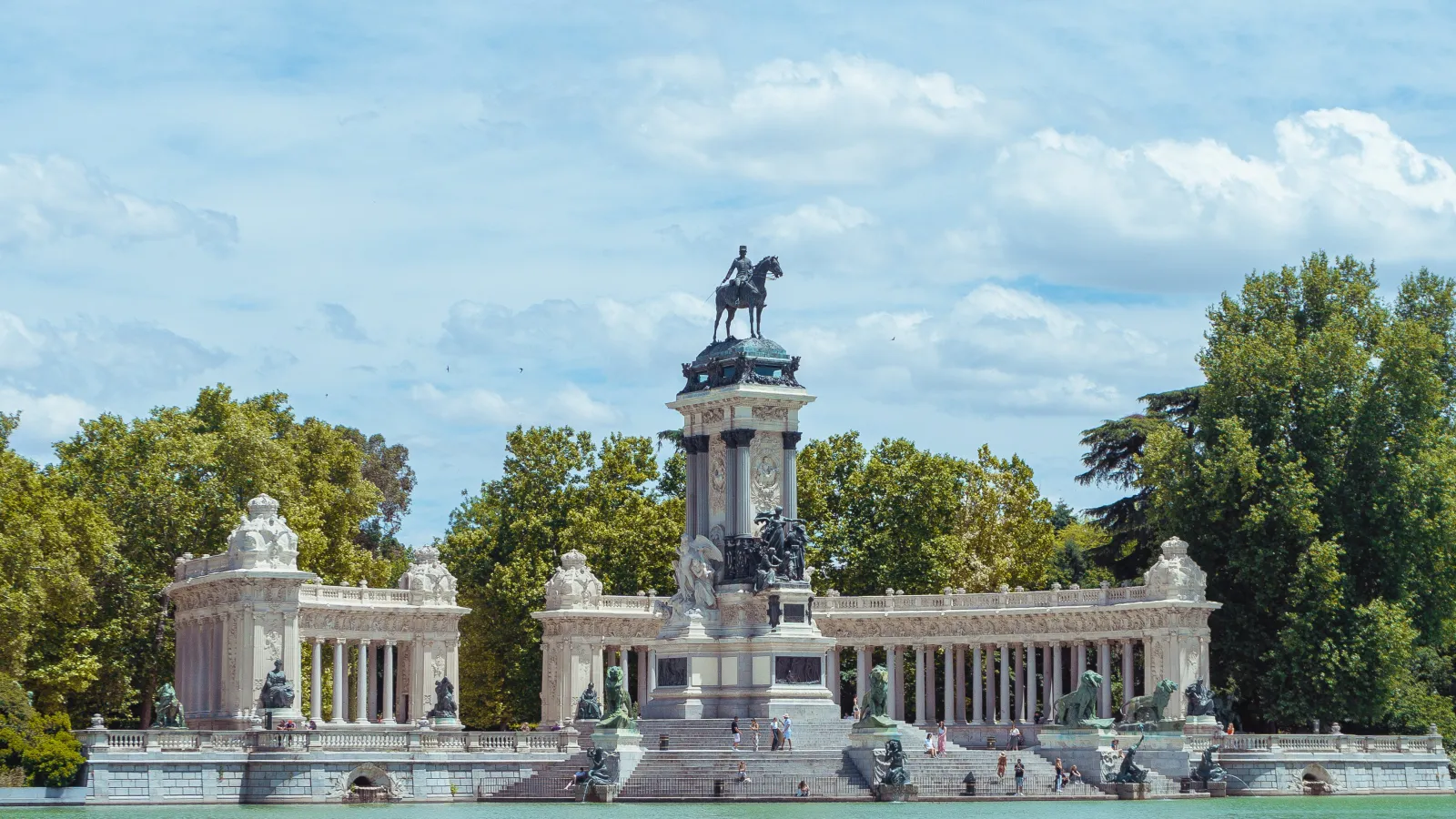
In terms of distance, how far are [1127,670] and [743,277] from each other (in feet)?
58.1

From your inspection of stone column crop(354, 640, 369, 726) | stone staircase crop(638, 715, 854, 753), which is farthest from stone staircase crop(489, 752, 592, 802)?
stone column crop(354, 640, 369, 726)

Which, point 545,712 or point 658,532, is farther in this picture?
point 658,532

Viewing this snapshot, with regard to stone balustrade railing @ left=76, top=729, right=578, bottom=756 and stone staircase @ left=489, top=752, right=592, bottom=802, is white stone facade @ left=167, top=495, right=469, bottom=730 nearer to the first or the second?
stone balustrade railing @ left=76, top=729, right=578, bottom=756

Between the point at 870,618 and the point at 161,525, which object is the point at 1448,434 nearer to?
the point at 870,618

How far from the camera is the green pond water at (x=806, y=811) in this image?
174 ft

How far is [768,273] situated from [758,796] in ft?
60.9

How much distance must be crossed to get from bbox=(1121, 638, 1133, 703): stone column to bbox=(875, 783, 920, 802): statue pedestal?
1642 centimetres

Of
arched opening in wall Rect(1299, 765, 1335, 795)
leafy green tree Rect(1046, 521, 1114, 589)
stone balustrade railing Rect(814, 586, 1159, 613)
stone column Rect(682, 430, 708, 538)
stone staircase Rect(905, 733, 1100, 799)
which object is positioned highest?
stone column Rect(682, 430, 708, 538)

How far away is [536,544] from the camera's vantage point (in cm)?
8962

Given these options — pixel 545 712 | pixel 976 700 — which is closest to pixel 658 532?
pixel 545 712

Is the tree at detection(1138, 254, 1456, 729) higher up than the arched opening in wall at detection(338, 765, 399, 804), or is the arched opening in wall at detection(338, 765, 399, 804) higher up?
the tree at detection(1138, 254, 1456, 729)

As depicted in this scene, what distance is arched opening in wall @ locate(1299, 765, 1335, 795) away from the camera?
67.2 m

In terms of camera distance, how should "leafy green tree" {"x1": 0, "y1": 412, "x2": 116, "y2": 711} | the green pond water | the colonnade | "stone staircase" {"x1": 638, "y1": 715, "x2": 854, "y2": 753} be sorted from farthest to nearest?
the colonnade
"leafy green tree" {"x1": 0, "y1": 412, "x2": 116, "y2": 711}
"stone staircase" {"x1": 638, "y1": 715, "x2": 854, "y2": 753}
the green pond water

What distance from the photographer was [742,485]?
6919cm
